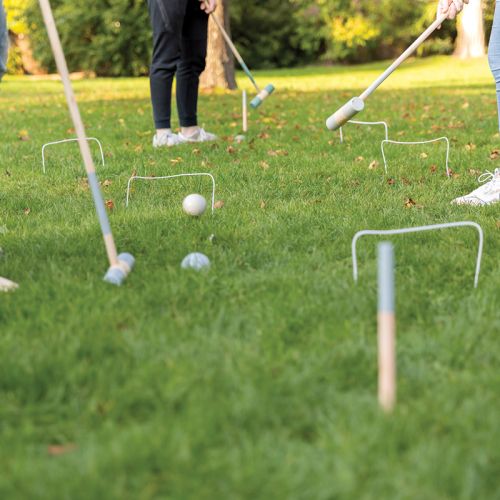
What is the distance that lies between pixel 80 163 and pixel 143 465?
4.08 m

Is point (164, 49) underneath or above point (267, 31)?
above

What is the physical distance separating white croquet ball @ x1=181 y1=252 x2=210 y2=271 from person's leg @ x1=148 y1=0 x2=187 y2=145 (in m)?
3.14

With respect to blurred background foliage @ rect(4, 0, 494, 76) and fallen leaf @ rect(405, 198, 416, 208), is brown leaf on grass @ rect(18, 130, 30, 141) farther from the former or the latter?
blurred background foliage @ rect(4, 0, 494, 76)

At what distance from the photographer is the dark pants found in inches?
226

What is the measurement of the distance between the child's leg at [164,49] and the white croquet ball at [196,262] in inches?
124

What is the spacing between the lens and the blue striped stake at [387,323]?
177 centimetres

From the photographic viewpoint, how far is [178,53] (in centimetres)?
591

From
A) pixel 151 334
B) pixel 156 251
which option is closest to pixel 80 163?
pixel 156 251

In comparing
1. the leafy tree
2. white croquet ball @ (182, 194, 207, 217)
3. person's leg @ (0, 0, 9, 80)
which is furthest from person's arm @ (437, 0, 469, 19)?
the leafy tree

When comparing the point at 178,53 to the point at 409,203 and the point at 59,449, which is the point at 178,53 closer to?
the point at 409,203

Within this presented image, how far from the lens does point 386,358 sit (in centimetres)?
183

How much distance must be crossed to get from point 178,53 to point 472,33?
19.9 m

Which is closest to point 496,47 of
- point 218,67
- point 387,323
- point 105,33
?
point 387,323

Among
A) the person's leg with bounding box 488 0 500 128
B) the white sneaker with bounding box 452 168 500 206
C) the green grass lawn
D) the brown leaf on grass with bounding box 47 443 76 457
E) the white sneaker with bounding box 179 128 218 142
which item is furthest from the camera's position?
the white sneaker with bounding box 179 128 218 142
